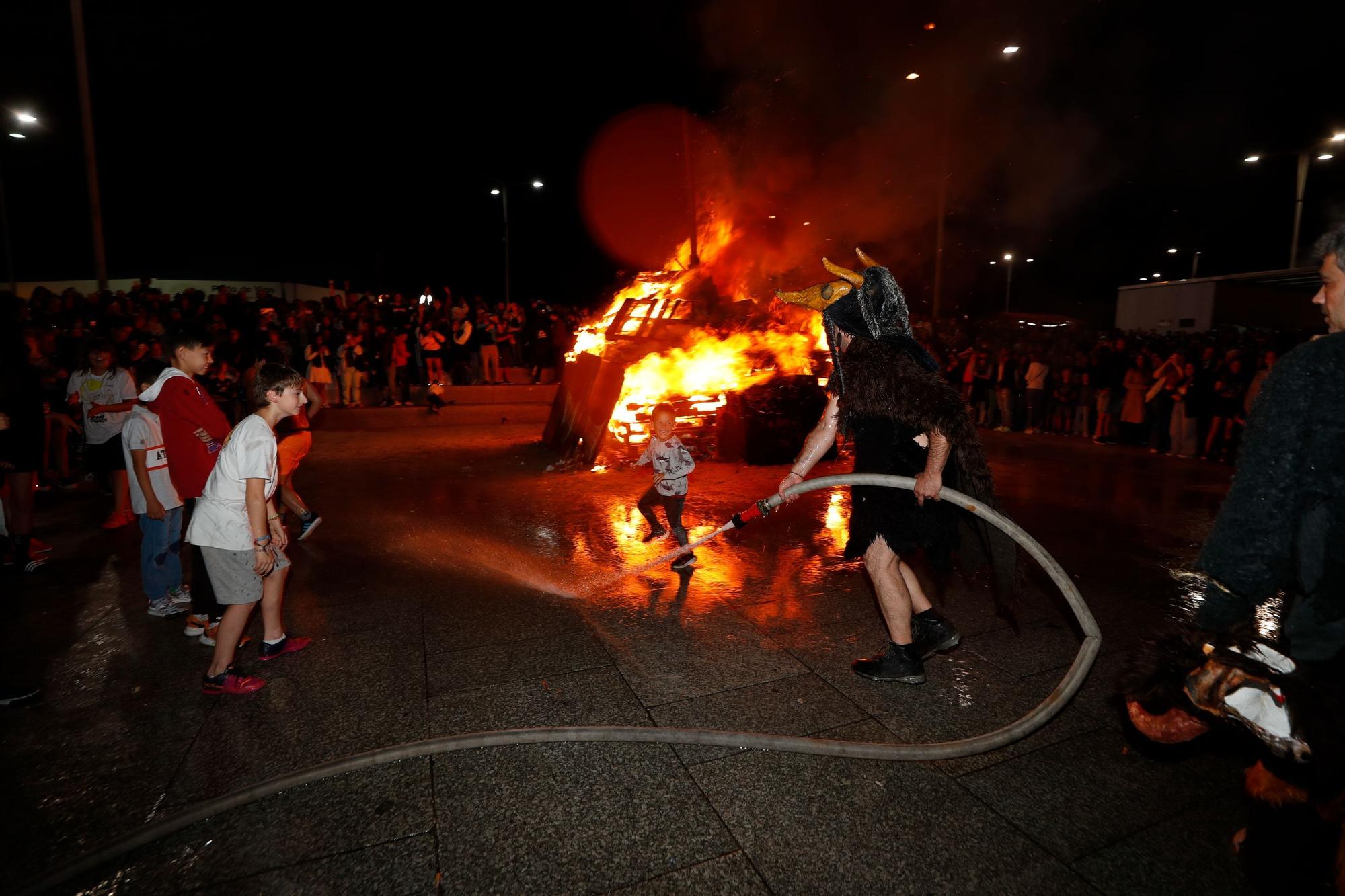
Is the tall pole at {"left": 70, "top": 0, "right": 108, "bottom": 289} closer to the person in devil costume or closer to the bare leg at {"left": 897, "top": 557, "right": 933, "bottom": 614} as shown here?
the person in devil costume

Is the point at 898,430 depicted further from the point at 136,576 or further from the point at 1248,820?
the point at 136,576

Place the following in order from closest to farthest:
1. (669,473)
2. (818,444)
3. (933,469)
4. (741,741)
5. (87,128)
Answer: (741,741) → (933,469) → (818,444) → (669,473) → (87,128)

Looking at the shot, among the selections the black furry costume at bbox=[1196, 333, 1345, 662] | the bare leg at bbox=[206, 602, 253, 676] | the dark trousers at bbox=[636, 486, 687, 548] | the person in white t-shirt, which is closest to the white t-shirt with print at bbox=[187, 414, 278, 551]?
the bare leg at bbox=[206, 602, 253, 676]

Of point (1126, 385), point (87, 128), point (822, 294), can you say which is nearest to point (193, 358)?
point (822, 294)

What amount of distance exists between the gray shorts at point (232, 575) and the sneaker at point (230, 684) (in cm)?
40

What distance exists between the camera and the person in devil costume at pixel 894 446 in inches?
136

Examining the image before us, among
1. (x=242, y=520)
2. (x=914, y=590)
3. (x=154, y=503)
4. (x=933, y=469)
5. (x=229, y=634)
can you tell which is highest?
(x=933, y=469)

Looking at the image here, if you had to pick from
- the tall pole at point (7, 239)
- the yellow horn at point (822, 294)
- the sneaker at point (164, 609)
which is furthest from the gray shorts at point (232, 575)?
the tall pole at point (7, 239)

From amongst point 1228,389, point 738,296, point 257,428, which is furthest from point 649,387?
point 1228,389

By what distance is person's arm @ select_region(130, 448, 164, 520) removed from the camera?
435cm

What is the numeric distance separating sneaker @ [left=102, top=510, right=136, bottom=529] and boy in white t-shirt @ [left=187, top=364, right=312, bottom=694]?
14.3 feet

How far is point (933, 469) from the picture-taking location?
3.32 m

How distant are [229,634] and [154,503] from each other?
1437 millimetres

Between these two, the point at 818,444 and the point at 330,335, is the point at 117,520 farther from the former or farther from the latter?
the point at 330,335
